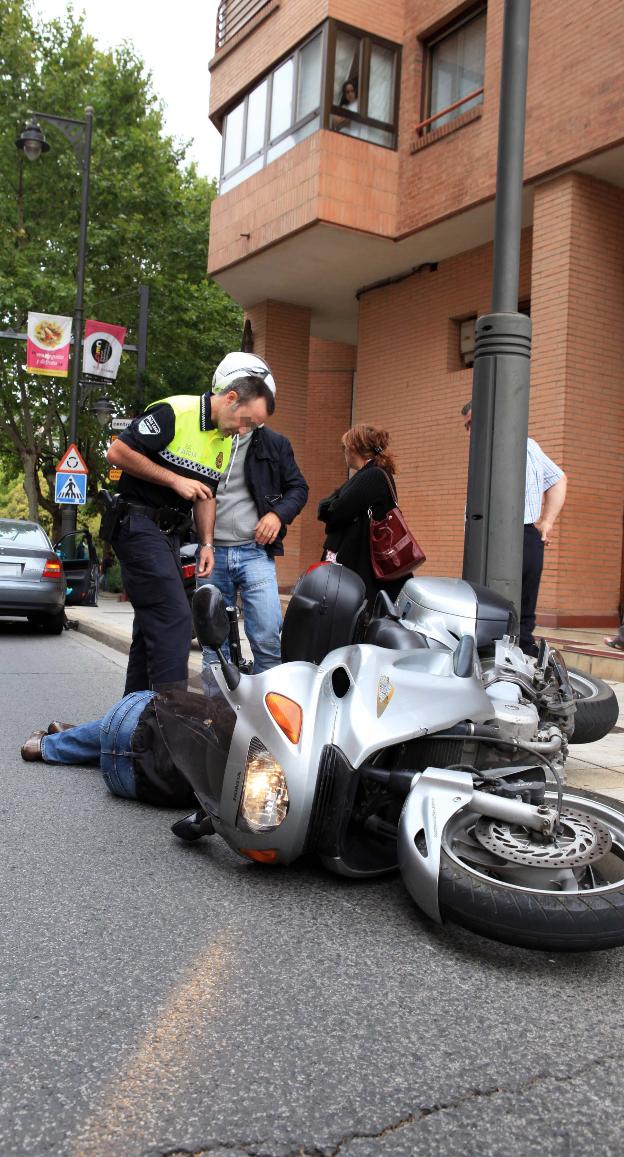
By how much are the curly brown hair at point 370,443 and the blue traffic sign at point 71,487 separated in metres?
12.6

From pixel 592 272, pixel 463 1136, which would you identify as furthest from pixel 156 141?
pixel 463 1136

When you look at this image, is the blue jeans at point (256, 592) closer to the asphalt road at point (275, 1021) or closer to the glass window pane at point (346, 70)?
the asphalt road at point (275, 1021)

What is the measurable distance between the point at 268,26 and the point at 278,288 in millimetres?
3971

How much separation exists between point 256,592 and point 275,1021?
289 centimetres

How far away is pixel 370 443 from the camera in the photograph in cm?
525

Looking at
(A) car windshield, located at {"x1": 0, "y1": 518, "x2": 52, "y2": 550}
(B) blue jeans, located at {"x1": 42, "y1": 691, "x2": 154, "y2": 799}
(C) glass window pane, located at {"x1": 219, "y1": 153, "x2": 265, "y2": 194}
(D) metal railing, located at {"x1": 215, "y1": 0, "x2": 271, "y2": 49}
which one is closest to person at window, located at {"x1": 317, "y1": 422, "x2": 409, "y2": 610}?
(B) blue jeans, located at {"x1": 42, "y1": 691, "x2": 154, "y2": 799}

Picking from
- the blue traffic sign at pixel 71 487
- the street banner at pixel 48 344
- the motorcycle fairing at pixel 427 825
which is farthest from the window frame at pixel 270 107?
the motorcycle fairing at pixel 427 825

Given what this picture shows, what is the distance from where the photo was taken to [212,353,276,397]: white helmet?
4.49m

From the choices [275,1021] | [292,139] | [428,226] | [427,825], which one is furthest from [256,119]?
[275,1021]

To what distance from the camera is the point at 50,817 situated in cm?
380

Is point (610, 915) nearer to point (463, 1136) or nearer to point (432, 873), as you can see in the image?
point (432, 873)

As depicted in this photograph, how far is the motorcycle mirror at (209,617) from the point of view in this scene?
2822 mm

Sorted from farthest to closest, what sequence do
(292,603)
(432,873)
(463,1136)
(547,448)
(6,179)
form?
(6,179) < (547,448) < (292,603) < (432,873) < (463,1136)

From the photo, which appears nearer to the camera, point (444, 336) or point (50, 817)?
point (50, 817)
